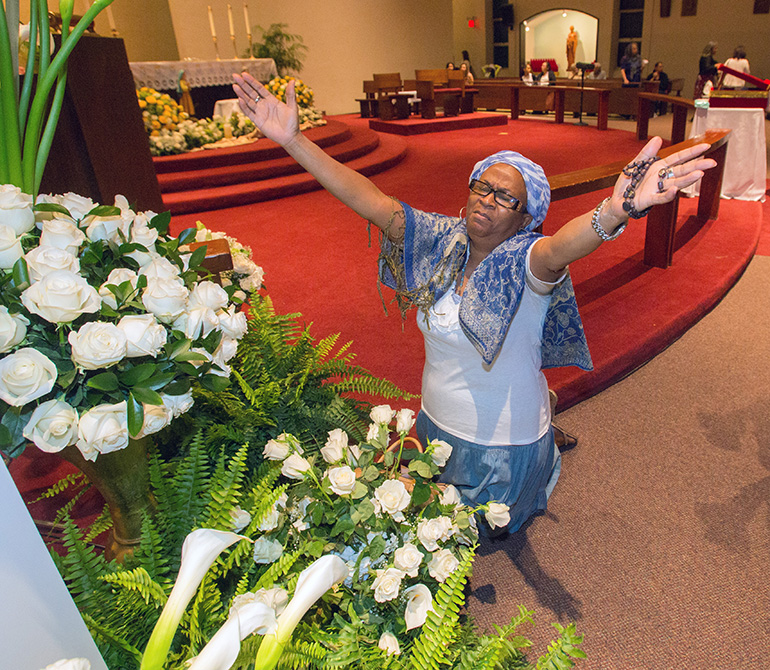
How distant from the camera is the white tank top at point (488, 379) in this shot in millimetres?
1861

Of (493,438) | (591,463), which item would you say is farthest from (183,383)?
(591,463)

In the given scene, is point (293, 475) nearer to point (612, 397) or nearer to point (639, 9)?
point (612, 397)

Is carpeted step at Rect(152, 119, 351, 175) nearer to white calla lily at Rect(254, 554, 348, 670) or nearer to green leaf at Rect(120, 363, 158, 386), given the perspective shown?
green leaf at Rect(120, 363, 158, 386)

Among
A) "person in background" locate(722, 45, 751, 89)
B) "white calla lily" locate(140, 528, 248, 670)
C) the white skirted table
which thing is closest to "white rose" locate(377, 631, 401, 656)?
"white calla lily" locate(140, 528, 248, 670)

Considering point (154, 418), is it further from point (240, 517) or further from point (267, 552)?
point (267, 552)

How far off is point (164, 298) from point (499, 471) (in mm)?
1387

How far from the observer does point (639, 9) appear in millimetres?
16438

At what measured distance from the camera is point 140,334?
92cm

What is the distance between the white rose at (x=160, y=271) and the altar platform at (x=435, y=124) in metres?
10.3

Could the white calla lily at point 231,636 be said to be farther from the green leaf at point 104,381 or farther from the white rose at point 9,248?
the white rose at point 9,248

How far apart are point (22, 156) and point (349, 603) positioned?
3.56 ft

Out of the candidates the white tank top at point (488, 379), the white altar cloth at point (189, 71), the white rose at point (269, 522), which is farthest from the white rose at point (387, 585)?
the white altar cloth at point (189, 71)

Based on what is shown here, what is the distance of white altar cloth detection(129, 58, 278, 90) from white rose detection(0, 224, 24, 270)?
23.8 ft

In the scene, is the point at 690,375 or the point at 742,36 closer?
the point at 690,375
